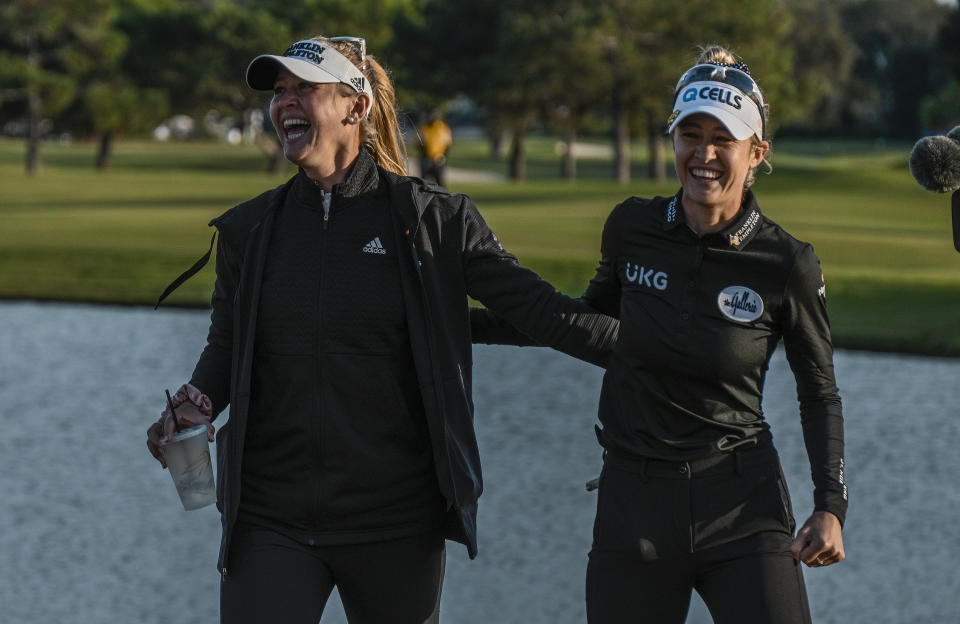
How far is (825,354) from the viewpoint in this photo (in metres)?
3.64

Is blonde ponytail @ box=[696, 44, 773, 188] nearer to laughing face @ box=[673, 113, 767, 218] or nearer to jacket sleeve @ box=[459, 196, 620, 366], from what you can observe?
laughing face @ box=[673, 113, 767, 218]

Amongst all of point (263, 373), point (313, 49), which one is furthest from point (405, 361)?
point (313, 49)

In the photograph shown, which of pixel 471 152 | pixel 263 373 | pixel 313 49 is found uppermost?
pixel 313 49

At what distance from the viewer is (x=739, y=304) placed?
362 centimetres

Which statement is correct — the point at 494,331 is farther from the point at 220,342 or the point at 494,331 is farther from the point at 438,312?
the point at 220,342

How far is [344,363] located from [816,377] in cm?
111

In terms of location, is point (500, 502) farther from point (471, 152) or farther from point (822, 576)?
point (471, 152)

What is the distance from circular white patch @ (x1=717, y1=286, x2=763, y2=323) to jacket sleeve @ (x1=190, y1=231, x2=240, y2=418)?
1165 mm

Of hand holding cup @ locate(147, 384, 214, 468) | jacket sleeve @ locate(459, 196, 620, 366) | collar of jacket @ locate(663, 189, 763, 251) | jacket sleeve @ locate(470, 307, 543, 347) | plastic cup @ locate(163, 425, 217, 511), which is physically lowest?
plastic cup @ locate(163, 425, 217, 511)

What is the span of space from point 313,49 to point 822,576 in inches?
140

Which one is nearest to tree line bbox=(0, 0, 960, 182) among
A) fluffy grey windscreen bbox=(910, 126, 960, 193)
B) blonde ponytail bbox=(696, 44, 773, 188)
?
blonde ponytail bbox=(696, 44, 773, 188)

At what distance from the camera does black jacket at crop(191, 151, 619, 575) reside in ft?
11.8

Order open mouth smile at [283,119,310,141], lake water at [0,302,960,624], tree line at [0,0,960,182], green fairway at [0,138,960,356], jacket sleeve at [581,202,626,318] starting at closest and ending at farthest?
1. open mouth smile at [283,119,310,141]
2. jacket sleeve at [581,202,626,318]
3. lake water at [0,302,960,624]
4. green fairway at [0,138,960,356]
5. tree line at [0,0,960,182]

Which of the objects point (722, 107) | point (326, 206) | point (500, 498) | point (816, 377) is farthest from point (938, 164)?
point (500, 498)
